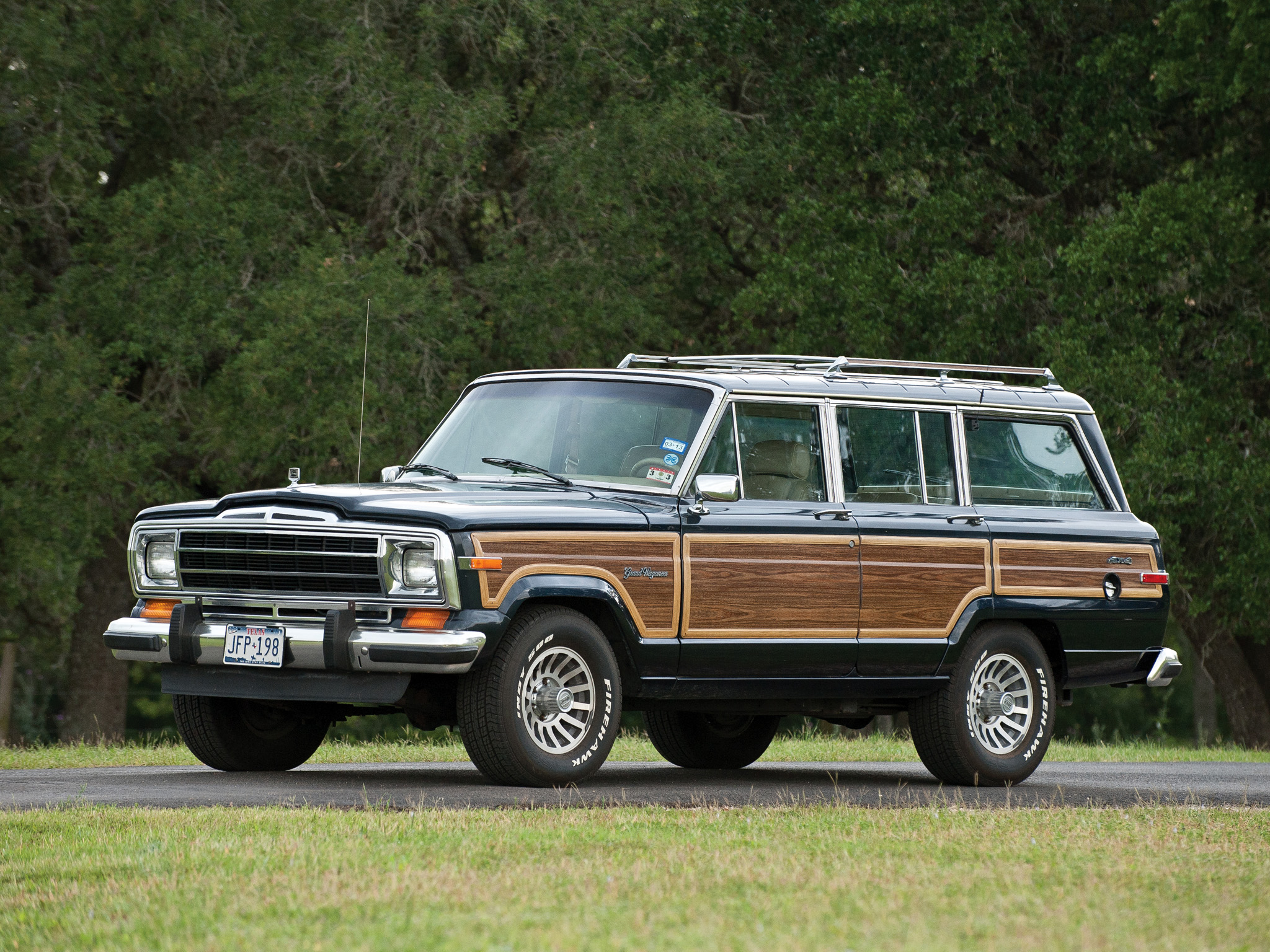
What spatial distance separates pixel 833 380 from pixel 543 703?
274cm

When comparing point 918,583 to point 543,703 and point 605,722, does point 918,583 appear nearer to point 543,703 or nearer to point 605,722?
point 605,722

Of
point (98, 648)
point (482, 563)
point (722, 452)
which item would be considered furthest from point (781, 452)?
point (98, 648)

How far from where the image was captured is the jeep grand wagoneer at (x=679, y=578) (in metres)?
9.96

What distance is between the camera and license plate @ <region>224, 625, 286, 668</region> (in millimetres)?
10055

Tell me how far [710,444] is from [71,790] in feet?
11.9

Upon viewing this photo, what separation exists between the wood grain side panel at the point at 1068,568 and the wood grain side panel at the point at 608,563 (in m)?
2.33

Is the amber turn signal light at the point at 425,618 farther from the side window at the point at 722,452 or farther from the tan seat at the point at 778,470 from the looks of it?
the tan seat at the point at 778,470

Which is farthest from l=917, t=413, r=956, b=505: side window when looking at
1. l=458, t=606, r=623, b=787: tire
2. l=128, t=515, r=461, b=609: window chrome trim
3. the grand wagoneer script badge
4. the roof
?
l=128, t=515, r=461, b=609: window chrome trim

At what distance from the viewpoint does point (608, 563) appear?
10289 mm

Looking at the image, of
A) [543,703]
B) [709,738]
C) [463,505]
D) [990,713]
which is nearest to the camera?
[463,505]

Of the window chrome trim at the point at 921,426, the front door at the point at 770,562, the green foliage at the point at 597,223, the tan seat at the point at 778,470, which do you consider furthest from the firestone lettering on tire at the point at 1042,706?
the green foliage at the point at 597,223

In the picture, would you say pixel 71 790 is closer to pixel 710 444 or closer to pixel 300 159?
pixel 710 444

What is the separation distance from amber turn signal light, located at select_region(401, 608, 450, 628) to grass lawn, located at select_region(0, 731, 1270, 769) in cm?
366

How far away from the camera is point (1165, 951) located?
5.95 meters
